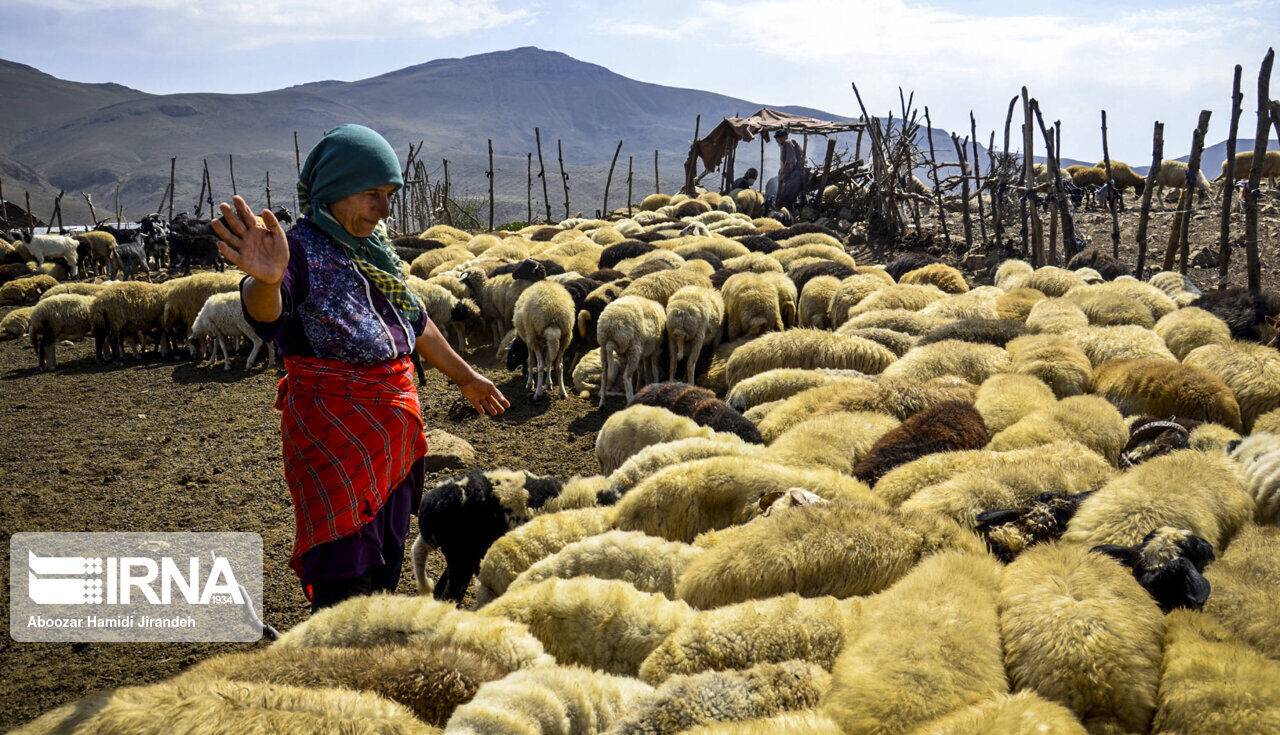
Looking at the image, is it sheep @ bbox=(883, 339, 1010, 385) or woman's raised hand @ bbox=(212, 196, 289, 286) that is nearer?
woman's raised hand @ bbox=(212, 196, 289, 286)

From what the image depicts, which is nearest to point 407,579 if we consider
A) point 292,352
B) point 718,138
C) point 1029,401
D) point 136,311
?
point 292,352

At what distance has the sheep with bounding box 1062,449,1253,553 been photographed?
143 inches

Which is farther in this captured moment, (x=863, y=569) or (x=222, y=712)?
(x=863, y=569)

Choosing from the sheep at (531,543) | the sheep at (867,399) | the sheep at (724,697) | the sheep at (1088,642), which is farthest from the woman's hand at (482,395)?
the sheep at (867,399)

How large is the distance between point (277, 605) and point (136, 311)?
31.9 ft

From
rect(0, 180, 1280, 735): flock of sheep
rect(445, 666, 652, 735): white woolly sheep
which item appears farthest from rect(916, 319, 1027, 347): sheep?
rect(445, 666, 652, 735): white woolly sheep

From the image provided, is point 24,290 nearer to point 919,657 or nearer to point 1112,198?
point 1112,198

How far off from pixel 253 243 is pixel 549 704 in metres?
1.43

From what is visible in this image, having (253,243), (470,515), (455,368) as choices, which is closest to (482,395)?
(455,368)

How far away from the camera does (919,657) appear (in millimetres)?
2422

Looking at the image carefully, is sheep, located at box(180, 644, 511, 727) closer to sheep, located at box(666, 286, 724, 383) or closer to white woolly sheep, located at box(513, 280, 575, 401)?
sheep, located at box(666, 286, 724, 383)

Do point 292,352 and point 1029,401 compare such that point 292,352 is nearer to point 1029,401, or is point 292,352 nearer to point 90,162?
point 1029,401

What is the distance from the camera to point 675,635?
291 cm

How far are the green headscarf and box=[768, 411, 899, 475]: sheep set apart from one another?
8.47 feet
